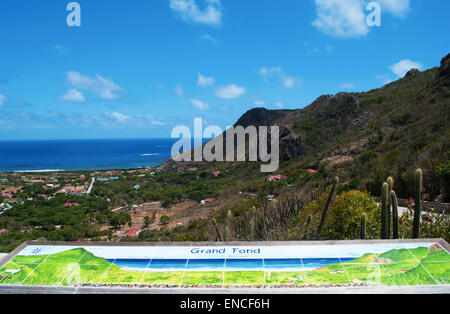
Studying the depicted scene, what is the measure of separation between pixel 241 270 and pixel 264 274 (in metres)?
0.24

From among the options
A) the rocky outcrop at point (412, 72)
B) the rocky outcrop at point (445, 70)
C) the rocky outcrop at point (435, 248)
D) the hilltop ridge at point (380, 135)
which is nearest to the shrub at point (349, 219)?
the rocky outcrop at point (435, 248)

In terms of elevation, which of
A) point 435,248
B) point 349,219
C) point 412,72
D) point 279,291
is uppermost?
point 412,72

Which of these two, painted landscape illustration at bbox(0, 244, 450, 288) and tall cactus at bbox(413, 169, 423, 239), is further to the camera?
tall cactus at bbox(413, 169, 423, 239)

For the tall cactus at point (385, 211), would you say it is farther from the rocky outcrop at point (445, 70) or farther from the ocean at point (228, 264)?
the rocky outcrop at point (445, 70)

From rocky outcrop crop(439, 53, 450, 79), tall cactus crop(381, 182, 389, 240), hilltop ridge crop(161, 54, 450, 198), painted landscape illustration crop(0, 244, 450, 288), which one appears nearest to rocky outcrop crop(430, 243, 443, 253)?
painted landscape illustration crop(0, 244, 450, 288)

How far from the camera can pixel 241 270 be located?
290cm

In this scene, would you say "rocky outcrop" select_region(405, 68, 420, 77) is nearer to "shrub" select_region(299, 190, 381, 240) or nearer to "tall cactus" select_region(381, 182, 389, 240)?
"shrub" select_region(299, 190, 381, 240)

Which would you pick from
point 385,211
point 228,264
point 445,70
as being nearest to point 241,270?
point 228,264

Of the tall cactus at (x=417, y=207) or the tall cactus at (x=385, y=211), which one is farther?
the tall cactus at (x=417, y=207)

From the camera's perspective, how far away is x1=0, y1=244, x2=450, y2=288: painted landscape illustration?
271 cm

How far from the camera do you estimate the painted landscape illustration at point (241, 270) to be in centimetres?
271

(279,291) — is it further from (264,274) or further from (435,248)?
(435,248)

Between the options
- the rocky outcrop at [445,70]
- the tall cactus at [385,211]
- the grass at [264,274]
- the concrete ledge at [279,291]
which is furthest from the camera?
the rocky outcrop at [445,70]

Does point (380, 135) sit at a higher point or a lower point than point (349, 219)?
higher
